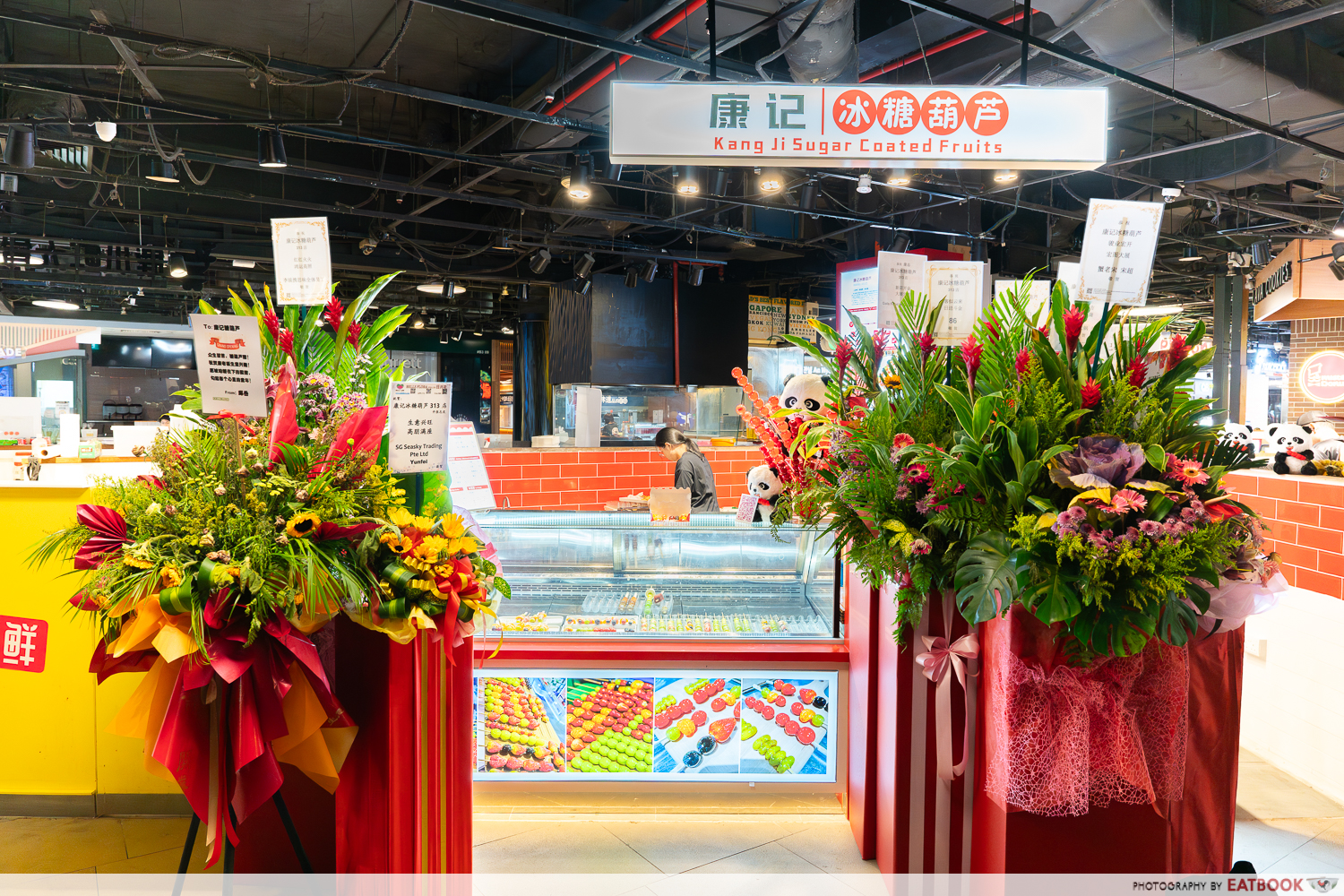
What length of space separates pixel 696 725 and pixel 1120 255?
217 centimetres

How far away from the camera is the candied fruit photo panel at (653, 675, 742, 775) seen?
10.4 feet

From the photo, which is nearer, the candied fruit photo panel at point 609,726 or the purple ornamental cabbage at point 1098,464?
the purple ornamental cabbage at point 1098,464

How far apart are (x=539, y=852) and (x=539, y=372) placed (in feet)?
42.6

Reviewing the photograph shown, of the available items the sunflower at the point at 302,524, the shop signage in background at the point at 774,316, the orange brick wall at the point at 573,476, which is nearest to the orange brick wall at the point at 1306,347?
the shop signage in background at the point at 774,316

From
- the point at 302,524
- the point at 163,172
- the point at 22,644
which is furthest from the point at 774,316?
the point at 302,524

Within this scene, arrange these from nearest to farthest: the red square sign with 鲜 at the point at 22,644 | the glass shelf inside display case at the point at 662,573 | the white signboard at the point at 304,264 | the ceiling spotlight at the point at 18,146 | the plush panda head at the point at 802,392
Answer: the white signboard at the point at 304,264
the red square sign with 鲜 at the point at 22,644
the glass shelf inside display case at the point at 662,573
the plush panda head at the point at 802,392
the ceiling spotlight at the point at 18,146

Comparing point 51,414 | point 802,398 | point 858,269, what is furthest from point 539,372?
point 802,398

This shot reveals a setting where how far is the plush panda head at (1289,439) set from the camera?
4.09 meters

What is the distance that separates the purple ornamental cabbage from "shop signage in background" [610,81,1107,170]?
5.59 feet

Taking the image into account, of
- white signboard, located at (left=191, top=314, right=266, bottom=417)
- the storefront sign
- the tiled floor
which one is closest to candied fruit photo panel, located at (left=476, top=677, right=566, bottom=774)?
the tiled floor

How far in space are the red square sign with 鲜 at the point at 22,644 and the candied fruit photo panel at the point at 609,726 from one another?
2031mm

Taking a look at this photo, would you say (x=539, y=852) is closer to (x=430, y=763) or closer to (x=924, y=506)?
(x=430, y=763)

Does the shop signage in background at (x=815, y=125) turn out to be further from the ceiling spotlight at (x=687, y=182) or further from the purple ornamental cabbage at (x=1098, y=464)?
the ceiling spotlight at (x=687, y=182)

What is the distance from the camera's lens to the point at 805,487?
277 centimetres
